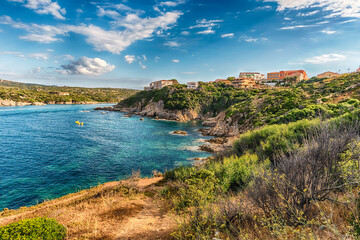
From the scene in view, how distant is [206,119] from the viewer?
71.6m

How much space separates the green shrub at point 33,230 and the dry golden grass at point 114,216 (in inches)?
26.4

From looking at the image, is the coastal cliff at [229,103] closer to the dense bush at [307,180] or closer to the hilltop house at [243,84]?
the hilltop house at [243,84]

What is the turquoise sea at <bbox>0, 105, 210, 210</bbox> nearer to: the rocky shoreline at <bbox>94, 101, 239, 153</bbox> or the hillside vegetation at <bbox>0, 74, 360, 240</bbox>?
the rocky shoreline at <bbox>94, 101, 239, 153</bbox>

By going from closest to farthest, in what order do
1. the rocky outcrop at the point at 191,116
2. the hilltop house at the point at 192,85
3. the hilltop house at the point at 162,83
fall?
the rocky outcrop at the point at 191,116 → the hilltop house at the point at 192,85 → the hilltop house at the point at 162,83

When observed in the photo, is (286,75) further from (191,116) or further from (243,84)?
(191,116)

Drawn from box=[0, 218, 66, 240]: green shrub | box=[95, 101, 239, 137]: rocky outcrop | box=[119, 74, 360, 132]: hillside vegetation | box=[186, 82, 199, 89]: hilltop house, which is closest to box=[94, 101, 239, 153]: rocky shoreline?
box=[95, 101, 239, 137]: rocky outcrop

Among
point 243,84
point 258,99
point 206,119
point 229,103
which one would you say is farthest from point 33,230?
point 243,84

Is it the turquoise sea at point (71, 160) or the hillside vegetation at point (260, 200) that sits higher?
the hillside vegetation at point (260, 200)

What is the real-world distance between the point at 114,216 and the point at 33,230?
3.68 metres

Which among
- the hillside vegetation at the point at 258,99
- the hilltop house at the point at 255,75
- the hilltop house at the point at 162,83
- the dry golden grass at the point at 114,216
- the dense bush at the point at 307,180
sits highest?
the hilltop house at the point at 255,75

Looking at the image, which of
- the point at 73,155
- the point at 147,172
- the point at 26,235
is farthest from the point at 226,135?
the point at 26,235

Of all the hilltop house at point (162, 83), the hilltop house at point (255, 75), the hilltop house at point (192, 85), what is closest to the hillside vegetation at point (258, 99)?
the hilltop house at point (192, 85)

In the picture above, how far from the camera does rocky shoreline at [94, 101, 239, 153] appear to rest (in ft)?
117

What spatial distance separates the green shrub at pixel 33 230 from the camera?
5883mm
